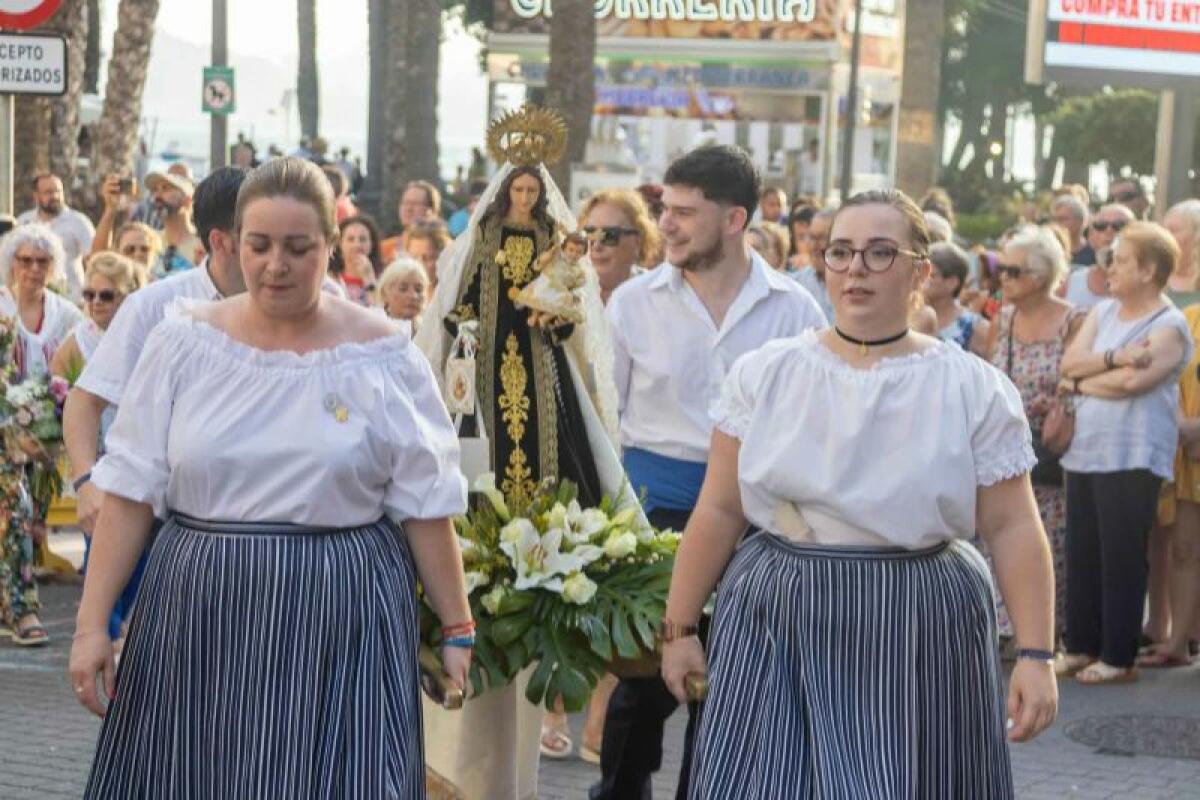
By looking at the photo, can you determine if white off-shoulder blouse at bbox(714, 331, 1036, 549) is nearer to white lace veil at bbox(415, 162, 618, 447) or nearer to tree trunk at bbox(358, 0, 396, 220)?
white lace veil at bbox(415, 162, 618, 447)

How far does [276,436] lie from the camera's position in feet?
16.3

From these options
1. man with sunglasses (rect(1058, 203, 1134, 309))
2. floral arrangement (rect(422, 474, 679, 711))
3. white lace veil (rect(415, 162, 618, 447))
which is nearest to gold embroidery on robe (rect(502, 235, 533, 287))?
white lace veil (rect(415, 162, 618, 447))

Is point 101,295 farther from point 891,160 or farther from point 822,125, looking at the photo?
point 891,160

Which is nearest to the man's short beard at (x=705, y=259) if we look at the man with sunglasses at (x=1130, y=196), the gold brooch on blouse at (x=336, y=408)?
the gold brooch on blouse at (x=336, y=408)

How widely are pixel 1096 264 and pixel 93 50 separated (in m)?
24.7

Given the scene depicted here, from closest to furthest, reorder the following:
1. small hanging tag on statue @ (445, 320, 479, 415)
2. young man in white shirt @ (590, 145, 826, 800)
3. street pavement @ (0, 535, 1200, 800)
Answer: young man in white shirt @ (590, 145, 826, 800) → small hanging tag on statue @ (445, 320, 479, 415) → street pavement @ (0, 535, 1200, 800)

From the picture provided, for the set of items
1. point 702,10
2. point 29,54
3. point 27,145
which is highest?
point 702,10

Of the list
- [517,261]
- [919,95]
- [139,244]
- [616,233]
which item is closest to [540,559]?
[517,261]

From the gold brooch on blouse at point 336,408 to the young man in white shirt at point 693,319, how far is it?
7.48 feet

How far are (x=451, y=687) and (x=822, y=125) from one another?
3420cm

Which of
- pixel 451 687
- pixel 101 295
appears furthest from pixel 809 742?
pixel 101 295

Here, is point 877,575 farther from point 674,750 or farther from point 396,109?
point 396,109

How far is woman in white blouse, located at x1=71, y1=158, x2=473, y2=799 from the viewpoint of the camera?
16.3ft

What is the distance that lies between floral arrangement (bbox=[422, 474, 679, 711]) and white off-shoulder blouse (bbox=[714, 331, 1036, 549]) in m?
1.32
